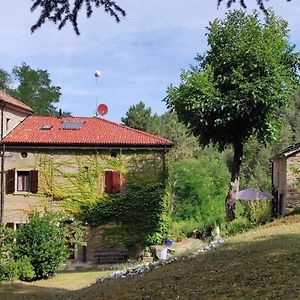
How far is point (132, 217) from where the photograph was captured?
29469 mm

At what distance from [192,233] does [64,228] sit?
1272 centimetres

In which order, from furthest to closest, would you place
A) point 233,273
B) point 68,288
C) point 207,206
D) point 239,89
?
1. point 207,206
2. point 239,89
3. point 68,288
4. point 233,273

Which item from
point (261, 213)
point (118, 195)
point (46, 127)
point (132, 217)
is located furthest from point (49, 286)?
point (46, 127)

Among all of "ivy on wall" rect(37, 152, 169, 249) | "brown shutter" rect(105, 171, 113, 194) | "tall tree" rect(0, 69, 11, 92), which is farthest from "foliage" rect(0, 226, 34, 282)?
"tall tree" rect(0, 69, 11, 92)

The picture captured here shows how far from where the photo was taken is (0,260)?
78.5ft

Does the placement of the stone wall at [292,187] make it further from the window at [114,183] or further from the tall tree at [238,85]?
the window at [114,183]

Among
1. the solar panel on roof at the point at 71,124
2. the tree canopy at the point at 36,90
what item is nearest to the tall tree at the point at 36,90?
the tree canopy at the point at 36,90

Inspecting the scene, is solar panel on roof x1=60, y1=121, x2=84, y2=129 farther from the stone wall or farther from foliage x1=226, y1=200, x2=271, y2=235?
the stone wall

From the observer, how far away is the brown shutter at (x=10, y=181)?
29656mm

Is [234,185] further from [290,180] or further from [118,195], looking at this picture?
[118,195]

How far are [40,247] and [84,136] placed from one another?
26.8ft

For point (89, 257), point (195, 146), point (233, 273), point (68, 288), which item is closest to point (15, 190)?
point (89, 257)

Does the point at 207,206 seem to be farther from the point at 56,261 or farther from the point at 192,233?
the point at 56,261

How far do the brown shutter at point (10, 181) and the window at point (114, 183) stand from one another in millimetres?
5196
